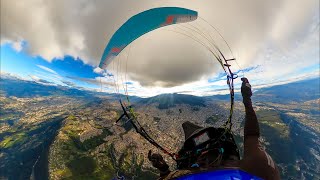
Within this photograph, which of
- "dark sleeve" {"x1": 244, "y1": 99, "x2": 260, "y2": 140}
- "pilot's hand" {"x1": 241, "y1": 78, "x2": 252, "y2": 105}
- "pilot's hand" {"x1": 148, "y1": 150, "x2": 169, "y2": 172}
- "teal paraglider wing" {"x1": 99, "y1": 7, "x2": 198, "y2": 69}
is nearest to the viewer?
"dark sleeve" {"x1": 244, "y1": 99, "x2": 260, "y2": 140}

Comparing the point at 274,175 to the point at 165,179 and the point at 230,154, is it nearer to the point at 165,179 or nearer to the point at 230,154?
the point at 230,154

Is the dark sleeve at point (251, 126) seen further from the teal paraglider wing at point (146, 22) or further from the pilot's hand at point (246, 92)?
the teal paraglider wing at point (146, 22)

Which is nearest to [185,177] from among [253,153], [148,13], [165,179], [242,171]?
[165,179]

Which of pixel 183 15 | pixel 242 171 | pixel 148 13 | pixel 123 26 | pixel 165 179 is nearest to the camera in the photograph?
pixel 242 171

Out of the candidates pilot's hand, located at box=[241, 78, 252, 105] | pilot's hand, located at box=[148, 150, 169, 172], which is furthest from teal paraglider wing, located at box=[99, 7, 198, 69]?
pilot's hand, located at box=[148, 150, 169, 172]

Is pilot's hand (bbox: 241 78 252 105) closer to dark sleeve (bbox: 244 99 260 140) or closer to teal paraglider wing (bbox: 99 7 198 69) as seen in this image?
dark sleeve (bbox: 244 99 260 140)

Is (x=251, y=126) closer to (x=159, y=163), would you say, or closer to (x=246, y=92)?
(x=246, y=92)

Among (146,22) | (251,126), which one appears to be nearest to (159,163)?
(251,126)

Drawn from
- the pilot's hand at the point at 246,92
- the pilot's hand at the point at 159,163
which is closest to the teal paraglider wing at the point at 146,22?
the pilot's hand at the point at 246,92
